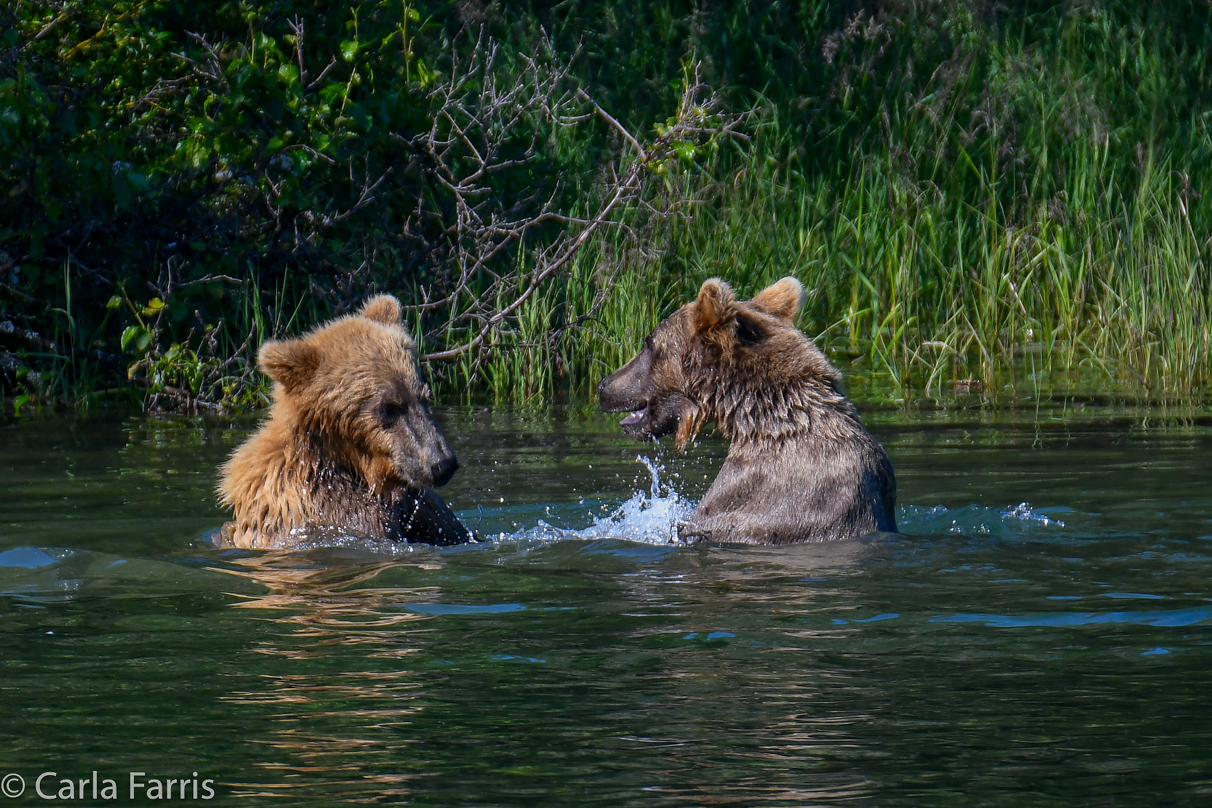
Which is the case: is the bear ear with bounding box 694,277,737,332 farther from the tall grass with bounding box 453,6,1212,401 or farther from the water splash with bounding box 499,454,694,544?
the tall grass with bounding box 453,6,1212,401

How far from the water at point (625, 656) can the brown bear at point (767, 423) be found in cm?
25

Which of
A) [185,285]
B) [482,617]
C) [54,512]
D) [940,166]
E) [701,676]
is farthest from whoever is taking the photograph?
[940,166]

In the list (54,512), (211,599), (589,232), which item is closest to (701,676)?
(211,599)

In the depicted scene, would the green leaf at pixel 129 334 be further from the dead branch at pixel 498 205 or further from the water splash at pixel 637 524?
the water splash at pixel 637 524

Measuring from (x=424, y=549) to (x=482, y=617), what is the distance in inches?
61.7

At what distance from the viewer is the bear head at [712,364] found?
742cm

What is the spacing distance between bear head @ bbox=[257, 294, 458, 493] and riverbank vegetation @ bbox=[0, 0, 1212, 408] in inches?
176

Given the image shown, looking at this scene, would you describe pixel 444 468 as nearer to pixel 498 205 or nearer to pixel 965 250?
pixel 498 205

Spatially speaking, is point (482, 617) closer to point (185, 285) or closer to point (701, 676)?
point (701, 676)

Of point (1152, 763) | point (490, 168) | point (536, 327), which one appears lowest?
point (1152, 763)

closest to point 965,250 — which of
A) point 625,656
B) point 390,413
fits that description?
point 390,413

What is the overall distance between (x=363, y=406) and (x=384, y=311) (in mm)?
786

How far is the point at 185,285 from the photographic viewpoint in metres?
12.2

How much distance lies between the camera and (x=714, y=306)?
756cm
